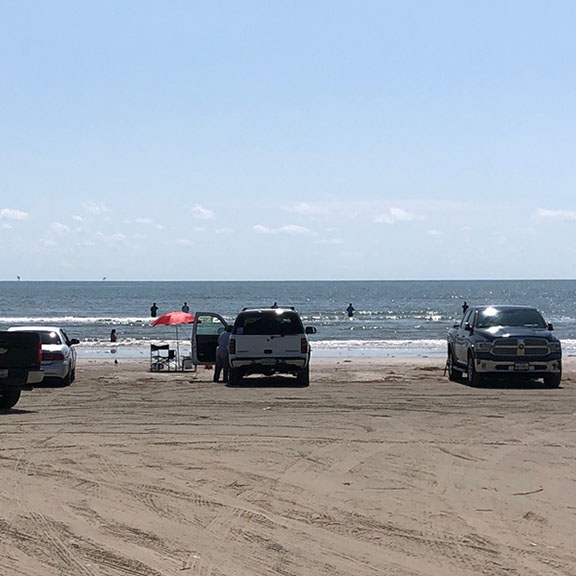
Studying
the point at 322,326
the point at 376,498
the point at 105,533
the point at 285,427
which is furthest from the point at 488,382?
the point at 322,326

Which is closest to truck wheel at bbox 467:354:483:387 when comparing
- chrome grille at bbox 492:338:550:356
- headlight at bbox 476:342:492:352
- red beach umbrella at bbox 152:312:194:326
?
headlight at bbox 476:342:492:352

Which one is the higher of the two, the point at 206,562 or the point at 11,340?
the point at 11,340

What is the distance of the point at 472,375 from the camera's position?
2386 centimetres

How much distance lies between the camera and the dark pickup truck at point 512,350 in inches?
921

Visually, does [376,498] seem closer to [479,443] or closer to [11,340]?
[479,443]

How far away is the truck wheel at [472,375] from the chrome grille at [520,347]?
64 cm

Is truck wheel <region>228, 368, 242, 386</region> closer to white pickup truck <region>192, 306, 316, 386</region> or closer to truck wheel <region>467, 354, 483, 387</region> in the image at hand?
white pickup truck <region>192, 306, 316, 386</region>

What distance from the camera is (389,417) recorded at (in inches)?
661

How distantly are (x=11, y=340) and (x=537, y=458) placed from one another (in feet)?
30.0

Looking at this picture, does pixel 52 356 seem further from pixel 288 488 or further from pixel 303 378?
pixel 288 488

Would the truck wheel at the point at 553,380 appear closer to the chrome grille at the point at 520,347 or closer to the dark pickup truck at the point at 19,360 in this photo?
the chrome grille at the point at 520,347

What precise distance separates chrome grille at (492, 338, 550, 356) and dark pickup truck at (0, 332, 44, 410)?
34.9 feet

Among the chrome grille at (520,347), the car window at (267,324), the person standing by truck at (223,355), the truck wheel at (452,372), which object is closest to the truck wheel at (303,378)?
the car window at (267,324)

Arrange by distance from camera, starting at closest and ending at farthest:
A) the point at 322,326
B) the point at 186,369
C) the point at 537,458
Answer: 1. the point at 537,458
2. the point at 186,369
3. the point at 322,326
